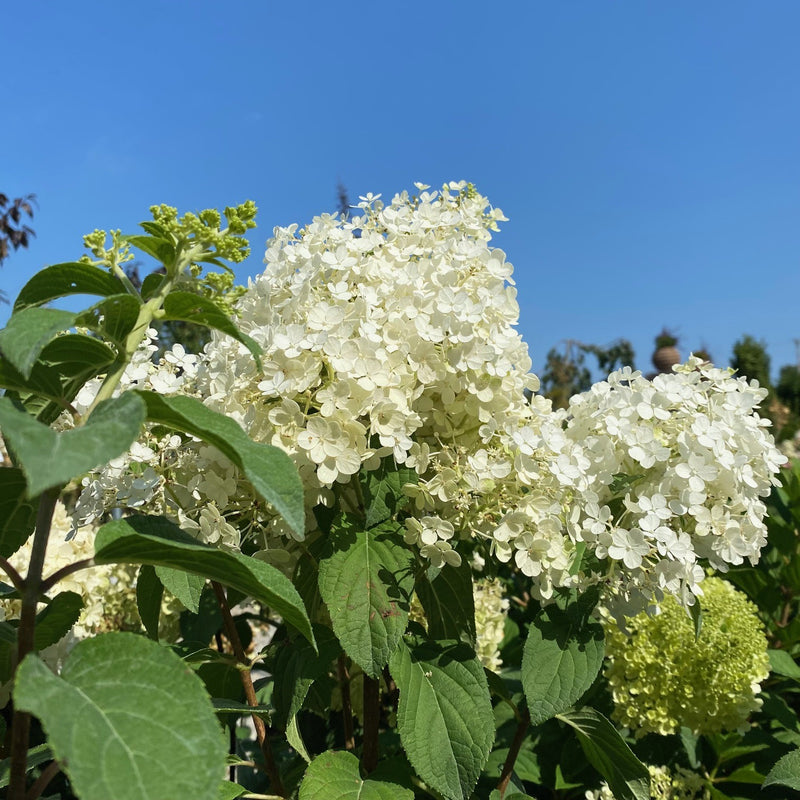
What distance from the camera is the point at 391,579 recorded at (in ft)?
4.19

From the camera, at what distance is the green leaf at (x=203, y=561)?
80cm

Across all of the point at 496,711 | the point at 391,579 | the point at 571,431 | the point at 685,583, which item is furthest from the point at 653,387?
the point at 496,711

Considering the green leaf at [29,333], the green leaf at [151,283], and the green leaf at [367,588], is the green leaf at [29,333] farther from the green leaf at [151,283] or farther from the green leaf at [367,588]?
the green leaf at [367,588]

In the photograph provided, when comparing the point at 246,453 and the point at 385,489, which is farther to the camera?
the point at 385,489

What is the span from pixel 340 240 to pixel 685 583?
3.21 ft

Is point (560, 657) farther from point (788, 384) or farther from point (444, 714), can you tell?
point (788, 384)

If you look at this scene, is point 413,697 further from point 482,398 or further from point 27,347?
point 27,347

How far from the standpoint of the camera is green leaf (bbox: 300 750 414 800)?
120 cm

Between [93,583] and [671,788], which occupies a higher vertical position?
[93,583]

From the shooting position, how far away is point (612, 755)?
4.93ft

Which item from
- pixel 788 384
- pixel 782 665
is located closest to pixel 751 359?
pixel 788 384

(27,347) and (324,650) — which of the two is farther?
(324,650)

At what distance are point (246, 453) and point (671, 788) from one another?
1869 millimetres

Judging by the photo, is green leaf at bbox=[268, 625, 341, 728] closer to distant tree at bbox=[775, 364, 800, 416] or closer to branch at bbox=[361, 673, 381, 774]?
branch at bbox=[361, 673, 381, 774]
